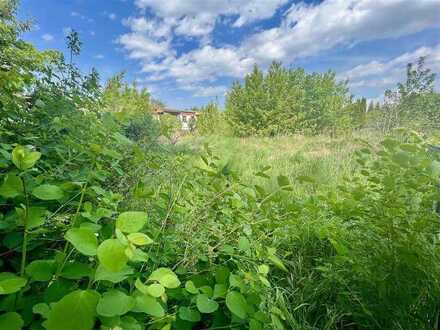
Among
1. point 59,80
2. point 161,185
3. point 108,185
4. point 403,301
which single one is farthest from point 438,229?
point 59,80

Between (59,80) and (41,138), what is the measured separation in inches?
30.8

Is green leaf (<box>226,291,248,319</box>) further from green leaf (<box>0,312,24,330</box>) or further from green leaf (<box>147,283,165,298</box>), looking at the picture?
green leaf (<box>0,312,24,330</box>)

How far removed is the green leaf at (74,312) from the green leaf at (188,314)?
0.27 meters

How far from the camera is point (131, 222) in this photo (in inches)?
15.4

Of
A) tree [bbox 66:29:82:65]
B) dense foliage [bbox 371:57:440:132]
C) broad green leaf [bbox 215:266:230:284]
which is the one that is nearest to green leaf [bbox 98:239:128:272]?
broad green leaf [bbox 215:266:230:284]

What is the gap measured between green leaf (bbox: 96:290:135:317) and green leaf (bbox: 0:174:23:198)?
0.81ft

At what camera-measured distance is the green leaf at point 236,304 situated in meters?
0.53

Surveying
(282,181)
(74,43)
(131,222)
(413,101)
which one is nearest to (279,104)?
(413,101)

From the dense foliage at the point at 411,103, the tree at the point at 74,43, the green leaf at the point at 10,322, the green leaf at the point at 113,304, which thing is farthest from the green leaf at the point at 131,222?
the dense foliage at the point at 411,103

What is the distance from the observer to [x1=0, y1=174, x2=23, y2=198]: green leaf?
0.45 metres

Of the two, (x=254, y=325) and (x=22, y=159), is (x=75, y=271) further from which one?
(x=254, y=325)

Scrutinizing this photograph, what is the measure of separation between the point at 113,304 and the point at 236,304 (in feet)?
0.88

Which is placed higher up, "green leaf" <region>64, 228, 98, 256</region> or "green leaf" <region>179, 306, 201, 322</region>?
"green leaf" <region>64, 228, 98, 256</region>

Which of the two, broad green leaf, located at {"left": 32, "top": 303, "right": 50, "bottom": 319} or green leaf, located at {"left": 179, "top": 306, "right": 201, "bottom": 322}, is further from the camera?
green leaf, located at {"left": 179, "top": 306, "right": 201, "bottom": 322}
